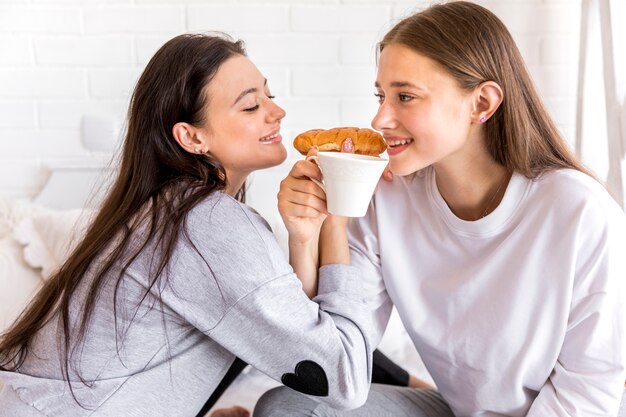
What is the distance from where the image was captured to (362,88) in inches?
84.9

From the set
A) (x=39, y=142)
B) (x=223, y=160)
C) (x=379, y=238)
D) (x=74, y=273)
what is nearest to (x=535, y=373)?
(x=379, y=238)

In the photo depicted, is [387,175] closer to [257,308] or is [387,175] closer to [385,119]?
[385,119]

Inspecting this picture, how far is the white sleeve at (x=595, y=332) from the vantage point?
1.15m

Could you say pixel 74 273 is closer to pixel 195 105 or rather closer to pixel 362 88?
pixel 195 105

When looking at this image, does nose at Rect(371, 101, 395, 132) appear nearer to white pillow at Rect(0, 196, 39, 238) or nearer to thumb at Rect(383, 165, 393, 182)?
thumb at Rect(383, 165, 393, 182)

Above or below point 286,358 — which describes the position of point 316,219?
above

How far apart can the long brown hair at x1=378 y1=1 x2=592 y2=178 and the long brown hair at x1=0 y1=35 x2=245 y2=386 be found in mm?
376

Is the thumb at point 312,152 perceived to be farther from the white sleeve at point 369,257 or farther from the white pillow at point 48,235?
the white pillow at point 48,235

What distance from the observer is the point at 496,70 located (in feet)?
3.95

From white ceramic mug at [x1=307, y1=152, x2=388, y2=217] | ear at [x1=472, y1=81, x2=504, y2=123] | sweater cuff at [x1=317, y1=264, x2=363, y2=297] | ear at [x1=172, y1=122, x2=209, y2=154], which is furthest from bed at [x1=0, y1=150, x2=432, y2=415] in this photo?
ear at [x1=472, y1=81, x2=504, y2=123]

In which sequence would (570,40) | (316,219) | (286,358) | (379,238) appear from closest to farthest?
(286,358)
(316,219)
(379,238)
(570,40)

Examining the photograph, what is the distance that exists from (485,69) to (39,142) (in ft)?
4.99

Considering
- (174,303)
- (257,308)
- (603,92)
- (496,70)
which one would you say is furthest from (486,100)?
(603,92)

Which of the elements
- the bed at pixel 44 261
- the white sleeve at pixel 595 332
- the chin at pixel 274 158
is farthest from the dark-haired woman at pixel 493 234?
the bed at pixel 44 261
